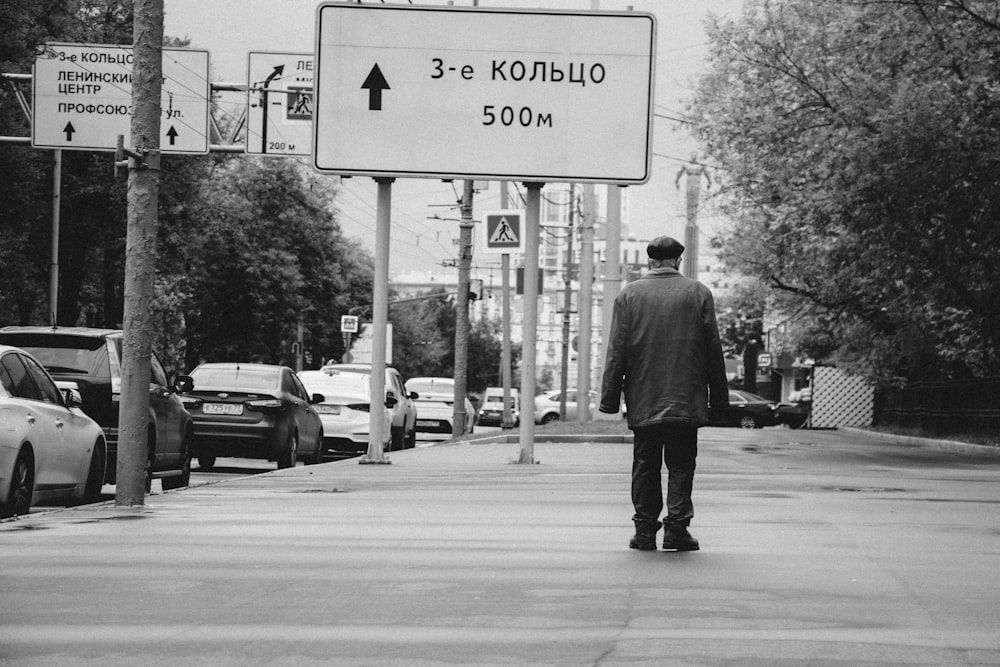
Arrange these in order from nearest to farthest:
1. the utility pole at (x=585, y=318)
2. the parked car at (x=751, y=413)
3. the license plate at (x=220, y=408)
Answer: the license plate at (x=220, y=408), the utility pole at (x=585, y=318), the parked car at (x=751, y=413)

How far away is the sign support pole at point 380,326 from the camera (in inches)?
725

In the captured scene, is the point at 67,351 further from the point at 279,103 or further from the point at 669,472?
the point at 279,103

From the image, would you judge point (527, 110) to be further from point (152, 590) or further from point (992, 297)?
point (152, 590)

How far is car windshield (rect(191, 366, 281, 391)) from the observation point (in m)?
20.4

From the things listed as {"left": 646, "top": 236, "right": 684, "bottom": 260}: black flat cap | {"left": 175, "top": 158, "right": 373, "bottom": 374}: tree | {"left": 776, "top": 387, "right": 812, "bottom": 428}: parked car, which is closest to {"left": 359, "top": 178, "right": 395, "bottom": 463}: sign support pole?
{"left": 646, "top": 236, "right": 684, "bottom": 260}: black flat cap

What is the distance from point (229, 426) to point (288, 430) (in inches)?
30.8

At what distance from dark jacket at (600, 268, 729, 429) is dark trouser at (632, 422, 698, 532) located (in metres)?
0.11

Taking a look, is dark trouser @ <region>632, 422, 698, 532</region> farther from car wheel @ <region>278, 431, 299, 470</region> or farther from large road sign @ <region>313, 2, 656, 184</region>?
car wheel @ <region>278, 431, 299, 470</region>

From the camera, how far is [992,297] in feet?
81.4

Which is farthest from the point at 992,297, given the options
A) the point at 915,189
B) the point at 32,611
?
the point at 32,611

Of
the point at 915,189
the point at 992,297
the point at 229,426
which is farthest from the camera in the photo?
the point at 992,297

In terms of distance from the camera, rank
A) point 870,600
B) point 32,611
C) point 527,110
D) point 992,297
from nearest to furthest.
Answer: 1. point 32,611
2. point 870,600
3. point 527,110
4. point 992,297

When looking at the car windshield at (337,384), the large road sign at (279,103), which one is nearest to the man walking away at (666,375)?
the car windshield at (337,384)

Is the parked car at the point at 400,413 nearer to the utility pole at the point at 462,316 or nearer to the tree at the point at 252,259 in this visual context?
the utility pole at the point at 462,316
